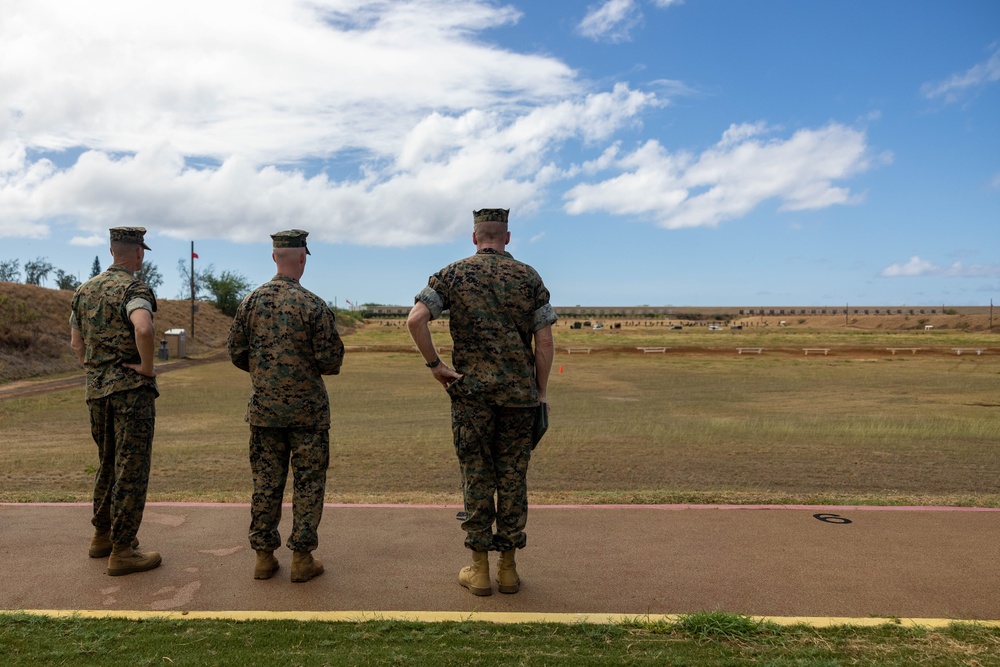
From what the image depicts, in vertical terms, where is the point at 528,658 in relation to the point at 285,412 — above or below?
below

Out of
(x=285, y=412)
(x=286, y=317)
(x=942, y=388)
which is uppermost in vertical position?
(x=286, y=317)

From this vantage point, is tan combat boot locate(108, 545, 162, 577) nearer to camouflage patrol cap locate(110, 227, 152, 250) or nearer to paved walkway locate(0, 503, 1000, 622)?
paved walkway locate(0, 503, 1000, 622)

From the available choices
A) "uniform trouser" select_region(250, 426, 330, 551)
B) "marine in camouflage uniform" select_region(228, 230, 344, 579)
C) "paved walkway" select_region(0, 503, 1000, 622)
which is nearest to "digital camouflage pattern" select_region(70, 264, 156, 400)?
"marine in camouflage uniform" select_region(228, 230, 344, 579)

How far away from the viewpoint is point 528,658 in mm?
3471

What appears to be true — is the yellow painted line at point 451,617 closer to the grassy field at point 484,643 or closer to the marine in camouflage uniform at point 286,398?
the grassy field at point 484,643

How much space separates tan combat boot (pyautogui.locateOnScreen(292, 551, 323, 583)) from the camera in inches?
178

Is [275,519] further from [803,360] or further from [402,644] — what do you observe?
[803,360]

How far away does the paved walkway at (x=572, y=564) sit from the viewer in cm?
420

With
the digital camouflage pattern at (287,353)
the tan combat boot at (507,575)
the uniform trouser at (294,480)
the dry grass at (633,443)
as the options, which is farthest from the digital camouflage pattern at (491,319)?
the dry grass at (633,443)

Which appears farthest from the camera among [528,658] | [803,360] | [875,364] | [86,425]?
[803,360]

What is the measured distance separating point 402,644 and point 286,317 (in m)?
1.98

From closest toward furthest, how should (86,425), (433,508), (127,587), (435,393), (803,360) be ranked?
(127,587) → (433,508) → (86,425) → (435,393) → (803,360)

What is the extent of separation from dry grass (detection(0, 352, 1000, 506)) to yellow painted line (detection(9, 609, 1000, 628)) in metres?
2.77

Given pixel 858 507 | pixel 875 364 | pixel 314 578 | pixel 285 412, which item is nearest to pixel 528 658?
pixel 314 578
